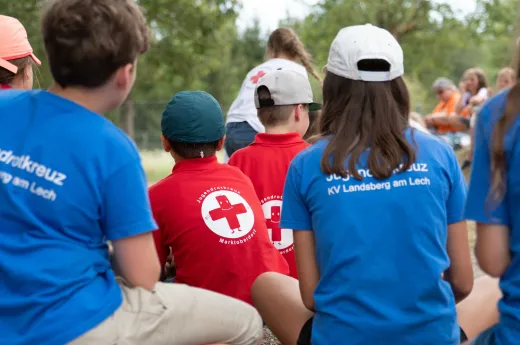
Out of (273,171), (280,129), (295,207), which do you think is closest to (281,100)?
(280,129)

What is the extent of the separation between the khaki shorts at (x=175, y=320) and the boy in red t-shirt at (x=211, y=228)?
2.39 feet

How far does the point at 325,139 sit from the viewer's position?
2775mm

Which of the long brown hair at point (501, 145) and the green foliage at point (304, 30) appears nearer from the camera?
the long brown hair at point (501, 145)

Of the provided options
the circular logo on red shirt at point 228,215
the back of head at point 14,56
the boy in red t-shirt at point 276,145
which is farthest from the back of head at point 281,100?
the back of head at point 14,56

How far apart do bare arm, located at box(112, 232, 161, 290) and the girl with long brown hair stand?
0.96m

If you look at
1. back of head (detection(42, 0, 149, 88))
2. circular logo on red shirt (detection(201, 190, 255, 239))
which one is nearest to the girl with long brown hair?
back of head (detection(42, 0, 149, 88))

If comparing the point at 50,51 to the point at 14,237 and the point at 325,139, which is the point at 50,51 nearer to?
the point at 14,237

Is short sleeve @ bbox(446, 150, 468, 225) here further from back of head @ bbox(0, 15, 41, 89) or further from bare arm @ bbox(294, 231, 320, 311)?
back of head @ bbox(0, 15, 41, 89)

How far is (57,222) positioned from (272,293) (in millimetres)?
1124

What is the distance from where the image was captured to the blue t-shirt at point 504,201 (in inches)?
83.7

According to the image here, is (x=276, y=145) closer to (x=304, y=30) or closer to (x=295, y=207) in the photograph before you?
(x=295, y=207)

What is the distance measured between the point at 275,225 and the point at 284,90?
2.68ft

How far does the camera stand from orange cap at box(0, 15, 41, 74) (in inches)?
152

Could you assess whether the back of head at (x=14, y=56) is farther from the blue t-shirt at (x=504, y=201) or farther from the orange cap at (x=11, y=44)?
the blue t-shirt at (x=504, y=201)
